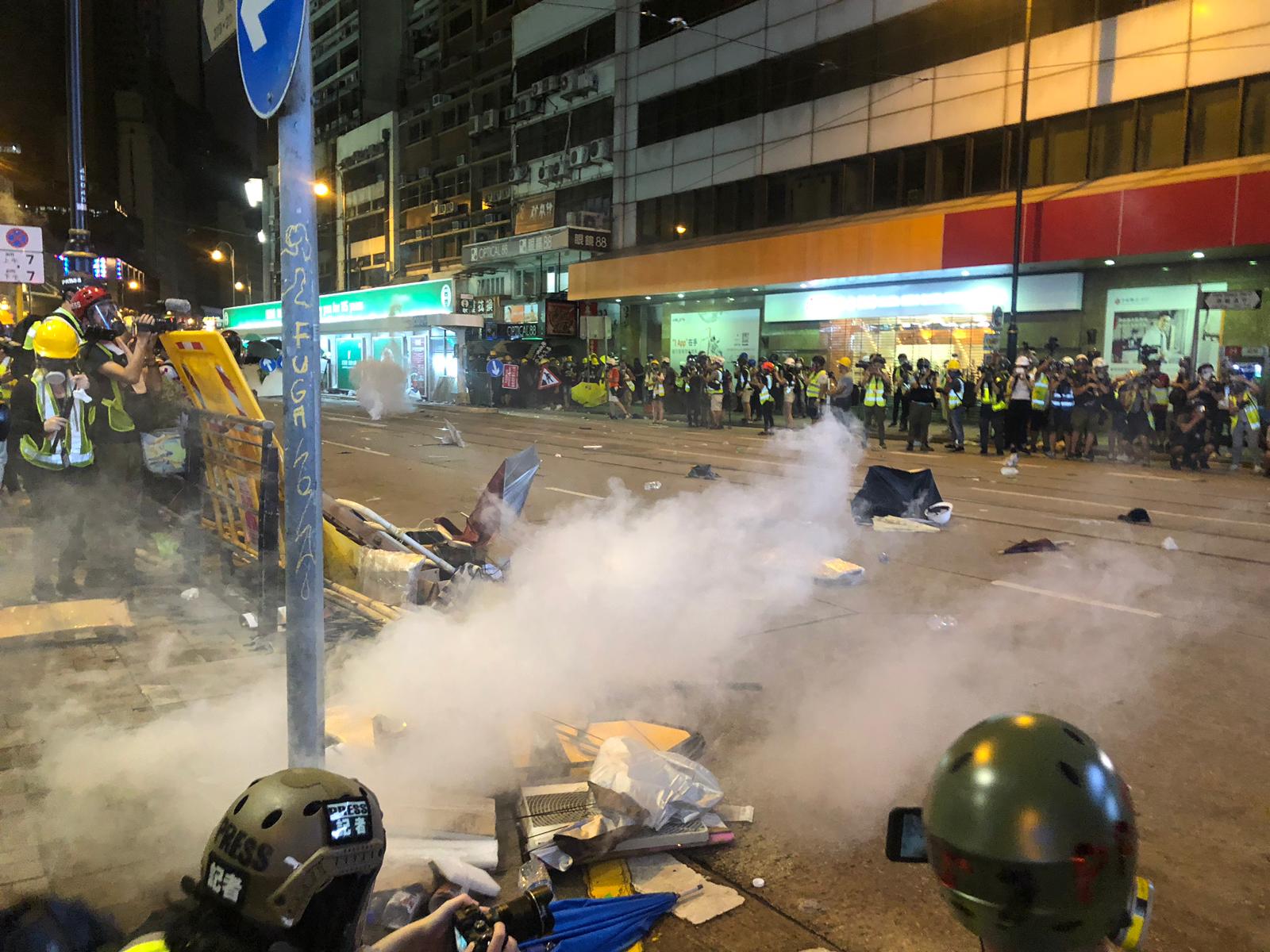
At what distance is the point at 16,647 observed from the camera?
5.14 metres

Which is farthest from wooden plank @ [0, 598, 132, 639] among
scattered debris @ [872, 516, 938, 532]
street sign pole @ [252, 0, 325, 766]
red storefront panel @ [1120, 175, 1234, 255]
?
red storefront panel @ [1120, 175, 1234, 255]

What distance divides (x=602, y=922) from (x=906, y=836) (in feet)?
5.28

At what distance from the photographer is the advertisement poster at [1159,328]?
1922cm

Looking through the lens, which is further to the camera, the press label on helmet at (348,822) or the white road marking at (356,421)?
the white road marking at (356,421)

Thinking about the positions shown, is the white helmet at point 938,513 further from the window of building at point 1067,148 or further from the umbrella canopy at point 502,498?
the window of building at point 1067,148

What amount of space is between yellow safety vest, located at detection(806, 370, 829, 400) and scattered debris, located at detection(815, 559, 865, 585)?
42.9 feet

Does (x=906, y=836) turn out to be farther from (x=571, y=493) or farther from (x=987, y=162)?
(x=987, y=162)

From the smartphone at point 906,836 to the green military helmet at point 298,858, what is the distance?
83 cm

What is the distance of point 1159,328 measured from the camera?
2012 centimetres

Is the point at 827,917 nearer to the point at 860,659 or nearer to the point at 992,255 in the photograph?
the point at 860,659

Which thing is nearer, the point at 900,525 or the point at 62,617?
the point at 62,617

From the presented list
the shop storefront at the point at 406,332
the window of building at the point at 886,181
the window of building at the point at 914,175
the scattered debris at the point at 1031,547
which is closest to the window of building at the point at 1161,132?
the window of building at the point at 914,175

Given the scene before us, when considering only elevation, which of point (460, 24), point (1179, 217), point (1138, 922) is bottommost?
point (1138, 922)

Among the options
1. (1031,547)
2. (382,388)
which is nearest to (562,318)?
(382,388)
